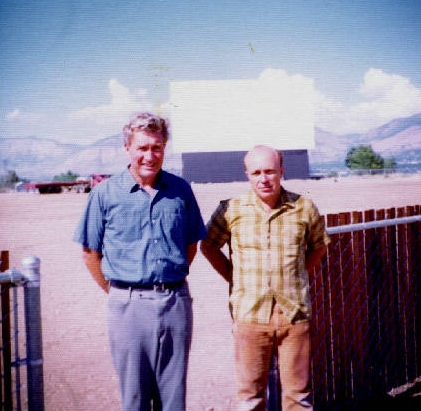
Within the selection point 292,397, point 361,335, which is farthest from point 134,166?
point 361,335

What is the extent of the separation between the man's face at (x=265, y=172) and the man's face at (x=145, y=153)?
1.70 ft

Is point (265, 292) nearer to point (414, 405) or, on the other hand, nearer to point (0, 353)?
point (0, 353)

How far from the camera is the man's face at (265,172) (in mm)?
2553

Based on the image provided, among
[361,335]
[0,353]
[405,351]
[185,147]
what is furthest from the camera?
[185,147]

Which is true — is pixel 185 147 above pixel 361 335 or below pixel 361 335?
above

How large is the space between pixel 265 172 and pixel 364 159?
7202 centimetres

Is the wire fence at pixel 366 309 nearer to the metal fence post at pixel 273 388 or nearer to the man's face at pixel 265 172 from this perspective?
the metal fence post at pixel 273 388

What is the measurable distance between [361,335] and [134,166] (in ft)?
7.47

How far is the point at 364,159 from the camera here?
70.5 meters

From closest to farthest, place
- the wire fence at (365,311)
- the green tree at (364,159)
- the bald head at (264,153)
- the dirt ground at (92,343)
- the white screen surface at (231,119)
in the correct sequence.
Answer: the bald head at (264,153)
the wire fence at (365,311)
the dirt ground at (92,343)
the white screen surface at (231,119)
the green tree at (364,159)

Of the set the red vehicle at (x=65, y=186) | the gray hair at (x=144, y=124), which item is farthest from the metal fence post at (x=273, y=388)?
the red vehicle at (x=65, y=186)

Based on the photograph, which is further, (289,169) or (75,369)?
(289,169)

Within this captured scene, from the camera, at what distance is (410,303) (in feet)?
13.3

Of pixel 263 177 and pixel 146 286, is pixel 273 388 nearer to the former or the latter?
pixel 146 286
